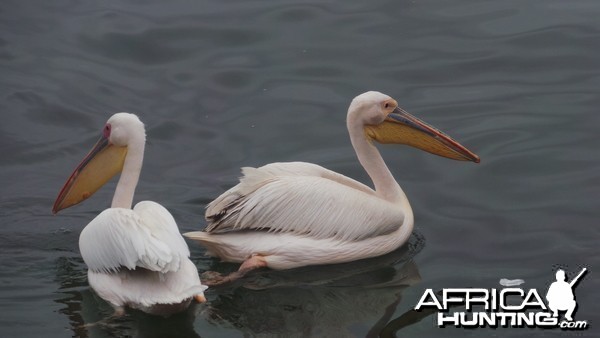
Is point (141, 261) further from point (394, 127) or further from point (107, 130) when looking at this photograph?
point (394, 127)

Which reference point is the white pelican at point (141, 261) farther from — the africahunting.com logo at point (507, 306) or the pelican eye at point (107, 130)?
the africahunting.com logo at point (507, 306)

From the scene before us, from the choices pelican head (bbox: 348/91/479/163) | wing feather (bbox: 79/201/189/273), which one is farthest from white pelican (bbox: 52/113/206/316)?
pelican head (bbox: 348/91/479/163)

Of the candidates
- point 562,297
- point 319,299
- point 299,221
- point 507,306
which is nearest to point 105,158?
point 299,221

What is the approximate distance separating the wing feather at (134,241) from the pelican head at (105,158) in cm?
53

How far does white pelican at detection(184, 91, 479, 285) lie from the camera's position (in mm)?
5914

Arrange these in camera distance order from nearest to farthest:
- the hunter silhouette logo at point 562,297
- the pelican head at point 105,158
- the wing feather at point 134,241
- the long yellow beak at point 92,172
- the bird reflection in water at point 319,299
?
the wing feather at point 134,241, the bird reflection in water at point 319,299, the hunter silhouette logo at point 562,297, the pelican head at point 105,158, the long yellow beak at point 92,172

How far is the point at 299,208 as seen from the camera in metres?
5.97

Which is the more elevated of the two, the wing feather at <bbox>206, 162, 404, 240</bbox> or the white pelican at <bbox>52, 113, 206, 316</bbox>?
the wing feather at <bbox>206, 162, 404, 240</bbox>

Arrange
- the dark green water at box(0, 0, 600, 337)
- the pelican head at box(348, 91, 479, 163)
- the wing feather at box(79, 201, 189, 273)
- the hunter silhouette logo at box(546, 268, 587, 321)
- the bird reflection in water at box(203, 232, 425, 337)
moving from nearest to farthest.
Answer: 1. the wing feather at box(79, 201, 189, 273)
2. the bird reflection in water at box(203, 232, 425, 337)
3. the hunter silhouette logo at box(546, 268, 587, 321)
4. the dark green water at box(0, 0, 600, 337)
5. the pelican head at box(348, 91, 479, 163)

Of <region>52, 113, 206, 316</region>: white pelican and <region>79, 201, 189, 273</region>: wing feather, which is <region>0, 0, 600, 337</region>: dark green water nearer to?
<region>52, 113, 206, 316</region>: white pelican

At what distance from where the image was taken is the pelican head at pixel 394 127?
20.6 feet

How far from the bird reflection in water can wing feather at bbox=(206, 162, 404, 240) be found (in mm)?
213

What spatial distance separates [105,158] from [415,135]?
1819 mm

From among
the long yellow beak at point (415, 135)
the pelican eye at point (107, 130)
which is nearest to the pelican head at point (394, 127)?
the long yellow beak at point (415, 135)
